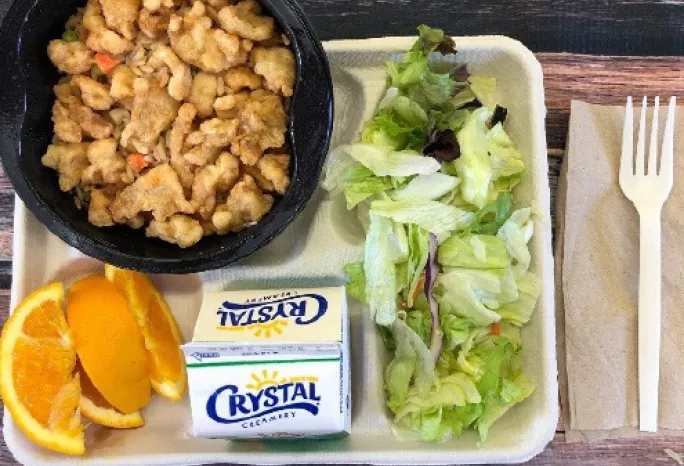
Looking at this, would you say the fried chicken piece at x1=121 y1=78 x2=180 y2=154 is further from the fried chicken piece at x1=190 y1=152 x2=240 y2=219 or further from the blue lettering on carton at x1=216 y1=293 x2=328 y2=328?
the blue lettering on carton at x1=216 y1=293 x2=328 y2=328

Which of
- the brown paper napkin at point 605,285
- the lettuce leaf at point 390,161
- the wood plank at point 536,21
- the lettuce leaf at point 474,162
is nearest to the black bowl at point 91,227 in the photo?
the lettuce leaf at point 390,161

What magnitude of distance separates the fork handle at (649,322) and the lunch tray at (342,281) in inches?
8.2

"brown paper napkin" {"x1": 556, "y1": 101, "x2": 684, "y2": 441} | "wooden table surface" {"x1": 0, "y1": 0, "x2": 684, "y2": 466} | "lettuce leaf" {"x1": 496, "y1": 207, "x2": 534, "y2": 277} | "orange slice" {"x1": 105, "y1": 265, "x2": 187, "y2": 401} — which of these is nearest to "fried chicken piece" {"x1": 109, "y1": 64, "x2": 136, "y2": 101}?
"orange slice" {"x1": 105, "y1": 265, "x2": 187, "y2": 401}

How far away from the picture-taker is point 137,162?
55.8 inches

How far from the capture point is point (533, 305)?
58.2 inches

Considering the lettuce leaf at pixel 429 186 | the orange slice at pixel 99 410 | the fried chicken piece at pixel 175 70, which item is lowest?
the orange slice at pixel 99 410

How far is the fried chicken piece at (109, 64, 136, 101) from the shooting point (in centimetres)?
139

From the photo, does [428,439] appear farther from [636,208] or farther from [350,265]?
[636,208]

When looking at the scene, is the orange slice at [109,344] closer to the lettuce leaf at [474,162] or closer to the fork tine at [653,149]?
the lettuce leaf at [474,162]

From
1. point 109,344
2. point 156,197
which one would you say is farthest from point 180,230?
point 109,344

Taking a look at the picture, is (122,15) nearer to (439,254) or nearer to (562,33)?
(439,254)

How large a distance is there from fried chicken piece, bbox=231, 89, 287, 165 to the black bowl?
0.09 ft

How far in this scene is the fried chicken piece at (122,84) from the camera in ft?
4.58

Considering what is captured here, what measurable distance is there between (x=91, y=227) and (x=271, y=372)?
0.42 meters
